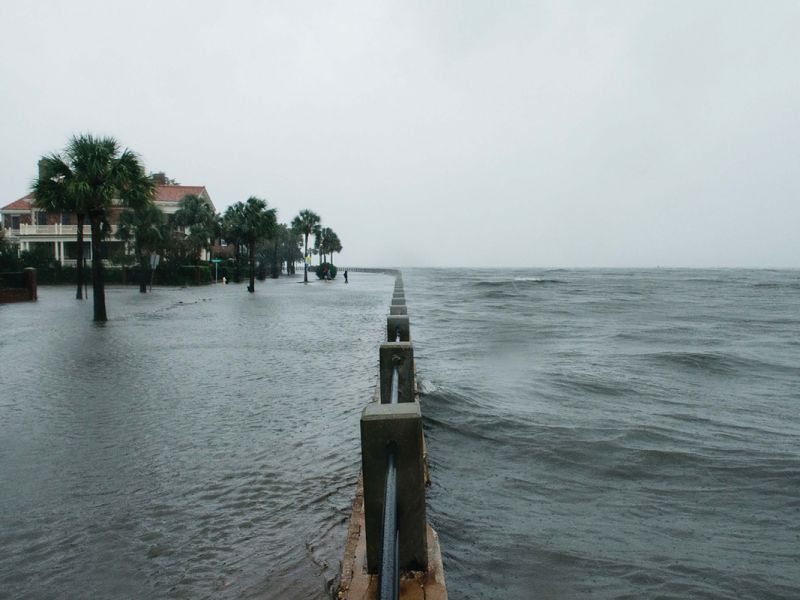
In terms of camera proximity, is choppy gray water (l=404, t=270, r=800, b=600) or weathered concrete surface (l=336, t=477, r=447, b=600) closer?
weathered concrete surface (l=336, t=477, r=447, b=600)

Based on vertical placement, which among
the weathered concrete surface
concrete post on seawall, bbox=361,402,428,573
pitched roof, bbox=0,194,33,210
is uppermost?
pitched roof, bbox=0,194,33,210

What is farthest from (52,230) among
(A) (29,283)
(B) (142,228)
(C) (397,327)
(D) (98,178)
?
(C) (397,327)

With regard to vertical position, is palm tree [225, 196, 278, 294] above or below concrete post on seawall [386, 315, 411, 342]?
above

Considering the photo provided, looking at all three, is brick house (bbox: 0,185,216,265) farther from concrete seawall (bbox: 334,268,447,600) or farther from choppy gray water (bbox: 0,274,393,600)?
concrete seawall (bbox: 334,268,447,600)

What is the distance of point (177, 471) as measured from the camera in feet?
18.0

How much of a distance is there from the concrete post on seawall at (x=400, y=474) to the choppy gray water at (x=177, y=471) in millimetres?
670

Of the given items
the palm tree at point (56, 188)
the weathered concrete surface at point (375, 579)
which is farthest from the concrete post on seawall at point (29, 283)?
the weathered concrete surface at point (375, 579)

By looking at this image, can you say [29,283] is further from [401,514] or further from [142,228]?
[401,514]

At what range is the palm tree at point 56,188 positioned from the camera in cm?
1995

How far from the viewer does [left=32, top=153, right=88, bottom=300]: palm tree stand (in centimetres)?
1995

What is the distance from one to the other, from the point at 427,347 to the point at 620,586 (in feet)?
38.5

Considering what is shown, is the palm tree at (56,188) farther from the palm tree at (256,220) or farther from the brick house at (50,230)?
the brick house at (50,230)

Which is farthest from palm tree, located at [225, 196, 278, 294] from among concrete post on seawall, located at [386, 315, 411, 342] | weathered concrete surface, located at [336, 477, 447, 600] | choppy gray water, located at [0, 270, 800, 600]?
weathered concrete surface, located at [336, 477, 447, 600]

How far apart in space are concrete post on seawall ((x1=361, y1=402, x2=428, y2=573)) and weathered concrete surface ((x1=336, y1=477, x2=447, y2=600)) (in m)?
0.05
